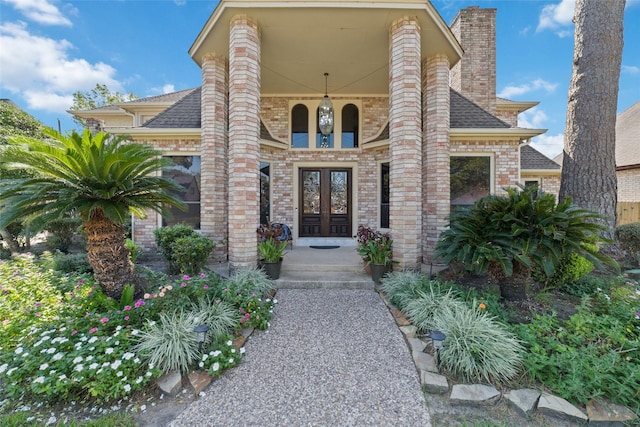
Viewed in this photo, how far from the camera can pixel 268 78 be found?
22.7 ft

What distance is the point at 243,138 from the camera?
Result: 4.66 meters

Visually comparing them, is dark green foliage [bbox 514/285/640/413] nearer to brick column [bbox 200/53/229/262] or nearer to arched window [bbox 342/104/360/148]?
brick column [bbox 200/53/229/262]

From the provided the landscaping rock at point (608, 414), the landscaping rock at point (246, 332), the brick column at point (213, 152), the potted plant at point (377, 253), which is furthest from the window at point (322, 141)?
the landscaping rock at point (608, 414)

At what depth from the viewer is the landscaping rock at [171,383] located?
7.45ft

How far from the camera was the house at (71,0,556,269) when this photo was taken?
4.70m

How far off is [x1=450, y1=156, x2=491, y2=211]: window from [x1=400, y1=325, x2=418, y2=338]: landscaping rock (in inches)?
174

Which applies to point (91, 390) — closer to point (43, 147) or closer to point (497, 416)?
point (43, 147)

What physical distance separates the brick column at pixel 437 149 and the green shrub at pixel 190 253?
4704 mm

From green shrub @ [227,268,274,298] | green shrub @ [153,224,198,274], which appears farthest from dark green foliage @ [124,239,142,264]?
green shrub @ [227,268,274,298]

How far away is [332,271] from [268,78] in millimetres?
5352

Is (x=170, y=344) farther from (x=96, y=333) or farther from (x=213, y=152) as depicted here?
(x=213, y=152)

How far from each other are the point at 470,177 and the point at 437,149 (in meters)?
1.80

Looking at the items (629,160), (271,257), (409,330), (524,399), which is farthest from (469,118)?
(629,160)

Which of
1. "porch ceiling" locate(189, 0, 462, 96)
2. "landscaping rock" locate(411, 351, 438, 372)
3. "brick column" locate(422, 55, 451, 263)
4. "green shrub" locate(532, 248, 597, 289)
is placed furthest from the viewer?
"brick column" locate(422, 55, 451, 263)
